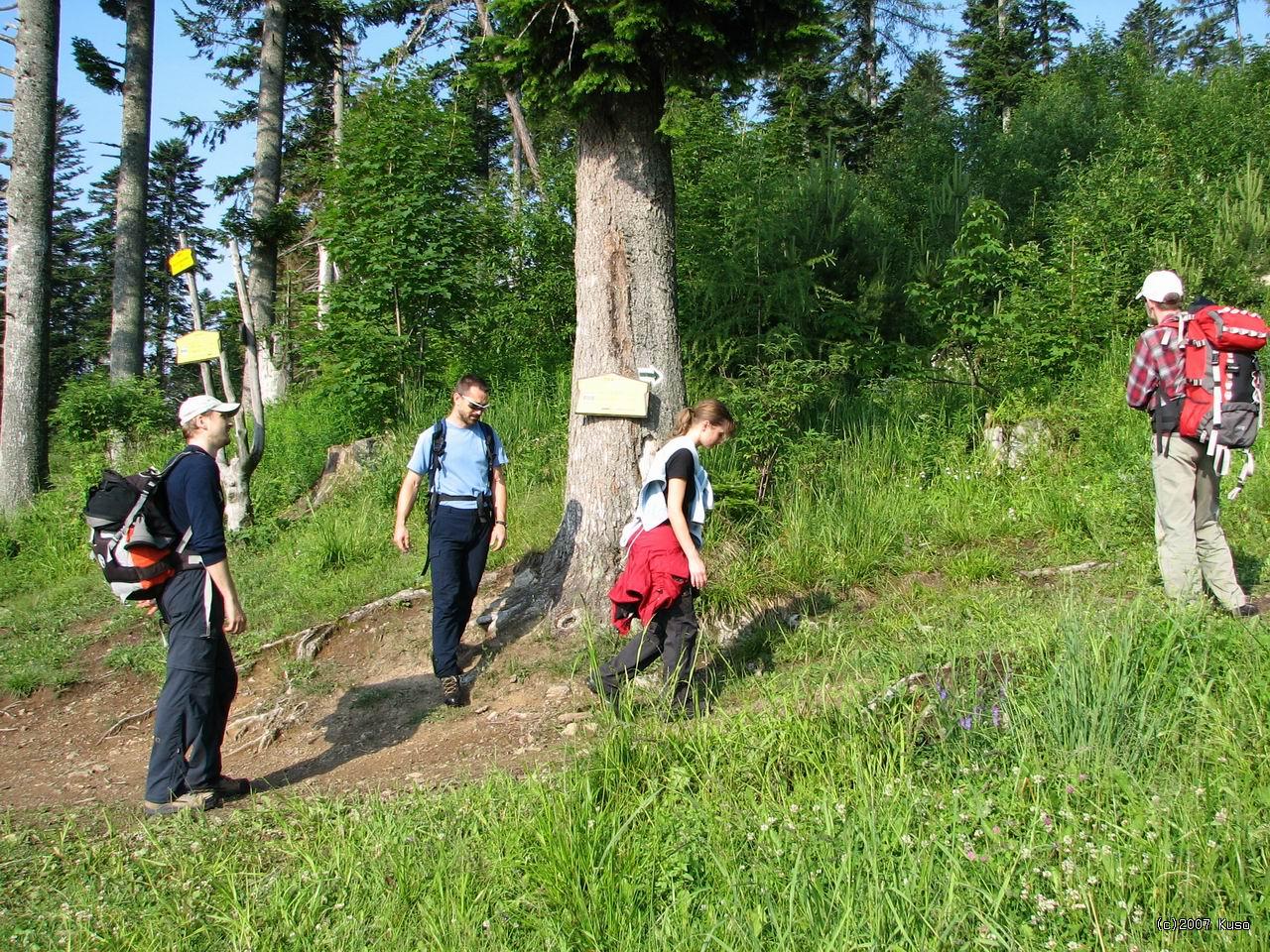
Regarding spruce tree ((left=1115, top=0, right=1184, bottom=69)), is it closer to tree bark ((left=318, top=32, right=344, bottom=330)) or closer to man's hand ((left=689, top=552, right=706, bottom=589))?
tree bark ((left=318, top=32, right=344, bottom=330))

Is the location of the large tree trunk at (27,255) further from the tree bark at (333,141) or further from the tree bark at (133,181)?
the tree bark at (333,141)

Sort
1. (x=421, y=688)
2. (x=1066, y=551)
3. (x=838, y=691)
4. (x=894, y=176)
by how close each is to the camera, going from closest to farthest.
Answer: (x=838, y=691) → (x=421, y=688) → (x=1066, y=551) → (x=894, y=176)

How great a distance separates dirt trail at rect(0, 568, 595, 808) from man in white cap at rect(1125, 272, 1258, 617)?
11.1 feet

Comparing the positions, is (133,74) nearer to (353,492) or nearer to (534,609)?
(353,492)

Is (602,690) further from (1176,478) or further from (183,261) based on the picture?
(183,261)

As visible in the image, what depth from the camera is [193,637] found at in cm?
467

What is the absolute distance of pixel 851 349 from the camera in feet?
32.1

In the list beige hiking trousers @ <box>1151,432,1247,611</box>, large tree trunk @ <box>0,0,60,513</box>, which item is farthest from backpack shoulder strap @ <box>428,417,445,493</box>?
large tree trunk @ <box>0,0,60,513</box>

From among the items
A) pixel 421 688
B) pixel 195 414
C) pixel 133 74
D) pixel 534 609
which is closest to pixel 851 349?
pixel 534 609

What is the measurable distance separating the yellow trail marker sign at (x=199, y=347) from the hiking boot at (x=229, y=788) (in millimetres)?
3115

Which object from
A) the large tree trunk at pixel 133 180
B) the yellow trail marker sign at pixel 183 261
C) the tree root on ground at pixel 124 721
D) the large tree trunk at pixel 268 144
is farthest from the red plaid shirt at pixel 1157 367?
the large tree trunk at pixel 133 180

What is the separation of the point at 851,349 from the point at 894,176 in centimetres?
957

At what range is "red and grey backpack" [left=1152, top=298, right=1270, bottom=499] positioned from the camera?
4.99 metres

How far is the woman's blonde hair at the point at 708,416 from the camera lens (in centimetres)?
501
